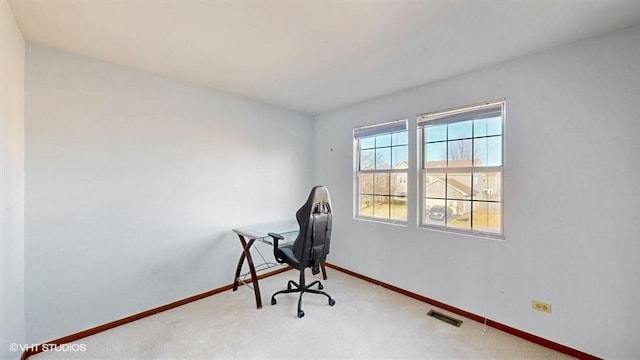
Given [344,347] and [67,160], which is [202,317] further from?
[67,160]

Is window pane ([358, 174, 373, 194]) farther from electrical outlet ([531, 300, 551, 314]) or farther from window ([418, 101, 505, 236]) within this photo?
electrical outlet ([531, 300, 551, 314])

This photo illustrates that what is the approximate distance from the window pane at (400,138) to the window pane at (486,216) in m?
0.98

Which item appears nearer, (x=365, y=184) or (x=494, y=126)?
(x=494, y=126)

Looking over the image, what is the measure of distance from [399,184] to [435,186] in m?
0.43

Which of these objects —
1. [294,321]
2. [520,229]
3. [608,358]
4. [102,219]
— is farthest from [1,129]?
[608,358]

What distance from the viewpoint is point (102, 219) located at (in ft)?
6.97

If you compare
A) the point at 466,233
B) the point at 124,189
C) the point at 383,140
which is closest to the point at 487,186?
the point at 466,233

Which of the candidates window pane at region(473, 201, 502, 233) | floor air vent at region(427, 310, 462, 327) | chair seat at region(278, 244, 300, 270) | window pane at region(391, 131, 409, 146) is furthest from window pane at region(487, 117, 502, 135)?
chair seat at region(278, 244, 300, 270)

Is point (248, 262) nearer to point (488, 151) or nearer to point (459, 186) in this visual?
point (459, 186)

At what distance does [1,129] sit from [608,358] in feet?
13.4

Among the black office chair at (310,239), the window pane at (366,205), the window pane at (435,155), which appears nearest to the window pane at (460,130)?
the window pane at (435,155)

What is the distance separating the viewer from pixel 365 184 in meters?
3.39

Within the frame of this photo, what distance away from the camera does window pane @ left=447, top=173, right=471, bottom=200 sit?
2.41 metres

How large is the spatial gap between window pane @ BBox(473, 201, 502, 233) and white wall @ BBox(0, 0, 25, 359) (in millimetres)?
3408
